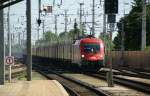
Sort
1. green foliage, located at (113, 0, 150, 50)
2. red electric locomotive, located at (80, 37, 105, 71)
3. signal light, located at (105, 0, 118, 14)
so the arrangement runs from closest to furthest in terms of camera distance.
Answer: signal light, located at (105, 0, 118, 14) < red electric locomotive, located at (80, 37, 105, 71) < green foliage, located at (113, 0, 150, 50)

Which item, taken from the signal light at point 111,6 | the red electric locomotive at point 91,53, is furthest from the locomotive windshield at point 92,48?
the signal light at point 111,6

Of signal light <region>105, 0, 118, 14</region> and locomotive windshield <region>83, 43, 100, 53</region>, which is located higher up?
signal light <region>105, 0, 118, 14</region>

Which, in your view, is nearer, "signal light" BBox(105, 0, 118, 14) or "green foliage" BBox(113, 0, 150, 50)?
"signal light" BBox(105, 0, 118, 14)

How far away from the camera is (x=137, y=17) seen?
104938 millimetres

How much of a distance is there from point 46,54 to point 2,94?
205 feet

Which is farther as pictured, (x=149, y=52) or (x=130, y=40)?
(x=130, y=40)

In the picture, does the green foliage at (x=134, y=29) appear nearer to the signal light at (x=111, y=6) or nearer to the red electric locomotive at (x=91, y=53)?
the red electric locomotive at (x=91, y=53)

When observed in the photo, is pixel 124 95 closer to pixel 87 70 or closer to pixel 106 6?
pixel 106 6

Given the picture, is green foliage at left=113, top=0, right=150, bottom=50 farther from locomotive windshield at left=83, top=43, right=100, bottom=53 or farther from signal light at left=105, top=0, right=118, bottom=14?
signal light at left=105, top=0, right=118, bottom=14

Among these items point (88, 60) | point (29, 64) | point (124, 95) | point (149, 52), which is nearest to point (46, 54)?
point (149, 52)

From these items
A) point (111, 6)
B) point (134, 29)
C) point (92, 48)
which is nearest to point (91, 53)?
point (92, 48)

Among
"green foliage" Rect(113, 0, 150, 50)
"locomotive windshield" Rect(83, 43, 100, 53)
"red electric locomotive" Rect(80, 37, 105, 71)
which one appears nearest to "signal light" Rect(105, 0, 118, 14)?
"red electric locomotive" Rect(80, 37, 105, 71)

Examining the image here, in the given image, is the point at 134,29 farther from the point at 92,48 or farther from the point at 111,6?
the point at 111,6

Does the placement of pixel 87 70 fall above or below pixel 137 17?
below
